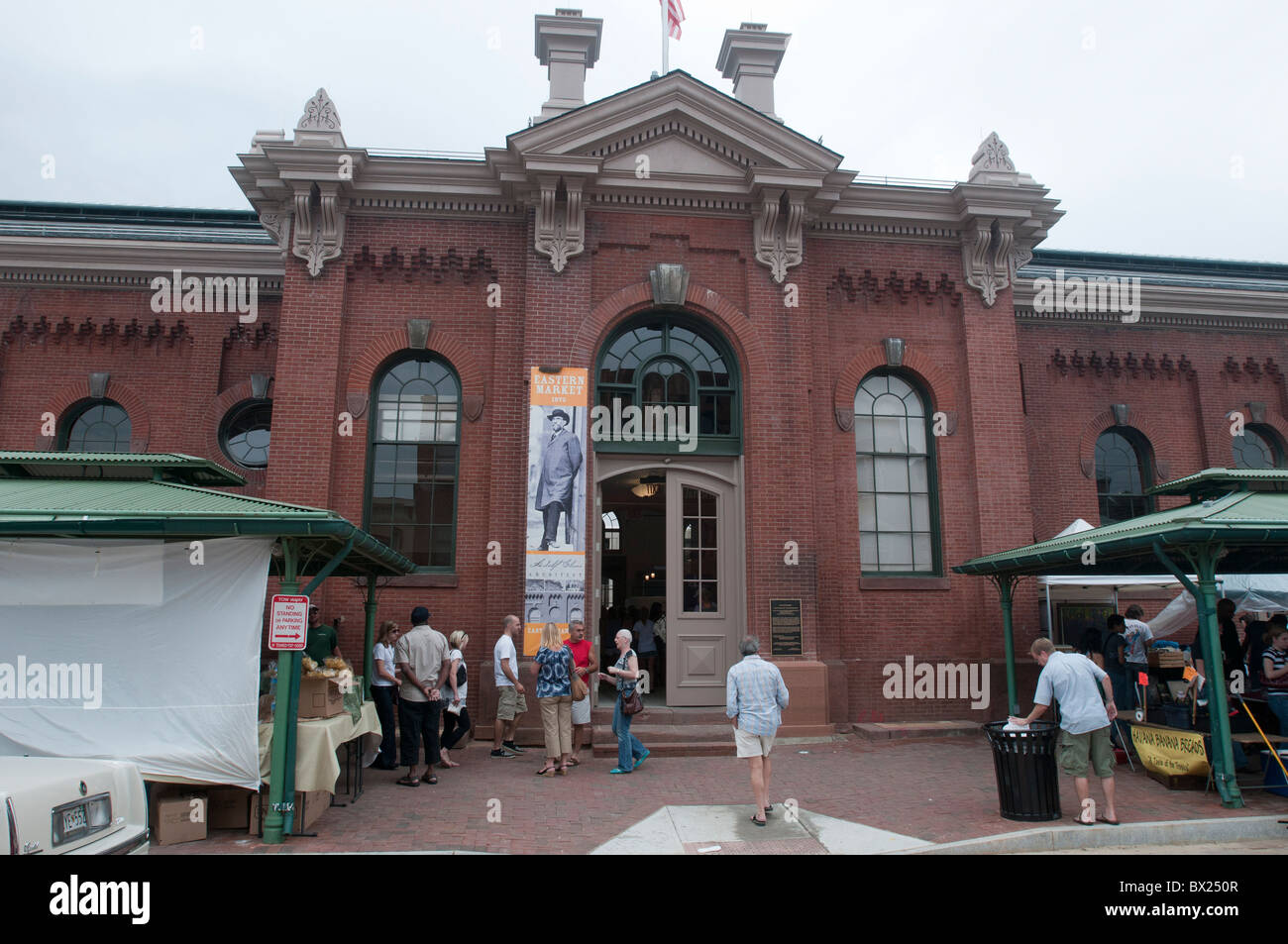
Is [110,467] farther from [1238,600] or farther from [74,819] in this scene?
[1238,600]

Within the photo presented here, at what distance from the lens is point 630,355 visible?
46.0 feet

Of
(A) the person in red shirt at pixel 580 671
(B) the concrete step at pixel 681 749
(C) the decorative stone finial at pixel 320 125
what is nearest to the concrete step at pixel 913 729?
(B) the concrete step at pixel 681 749

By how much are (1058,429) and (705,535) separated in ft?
27.3

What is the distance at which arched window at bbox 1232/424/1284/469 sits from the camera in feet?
59.2

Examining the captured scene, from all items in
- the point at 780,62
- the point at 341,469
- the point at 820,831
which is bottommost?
the point at 820,831

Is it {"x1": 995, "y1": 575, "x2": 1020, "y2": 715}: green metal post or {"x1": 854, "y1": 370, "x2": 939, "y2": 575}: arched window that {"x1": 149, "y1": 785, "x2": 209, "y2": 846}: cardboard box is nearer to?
{"x1": 854, "y1": 370, "x2": 939, "y2": 575}: arched window

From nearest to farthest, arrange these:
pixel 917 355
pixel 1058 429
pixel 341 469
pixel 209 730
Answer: pixel 209 730, pixel 341 469, pixel 917 355, pixel 1058 429

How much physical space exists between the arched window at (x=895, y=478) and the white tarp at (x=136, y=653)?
974cm

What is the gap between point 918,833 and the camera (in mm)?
7723

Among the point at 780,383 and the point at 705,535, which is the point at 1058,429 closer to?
the point at 780,383

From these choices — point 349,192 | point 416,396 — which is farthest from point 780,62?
point 416,396

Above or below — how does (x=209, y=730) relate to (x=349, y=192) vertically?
below

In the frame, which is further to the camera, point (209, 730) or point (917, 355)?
point (917, 355)

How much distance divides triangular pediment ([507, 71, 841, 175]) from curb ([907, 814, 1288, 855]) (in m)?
10.3
